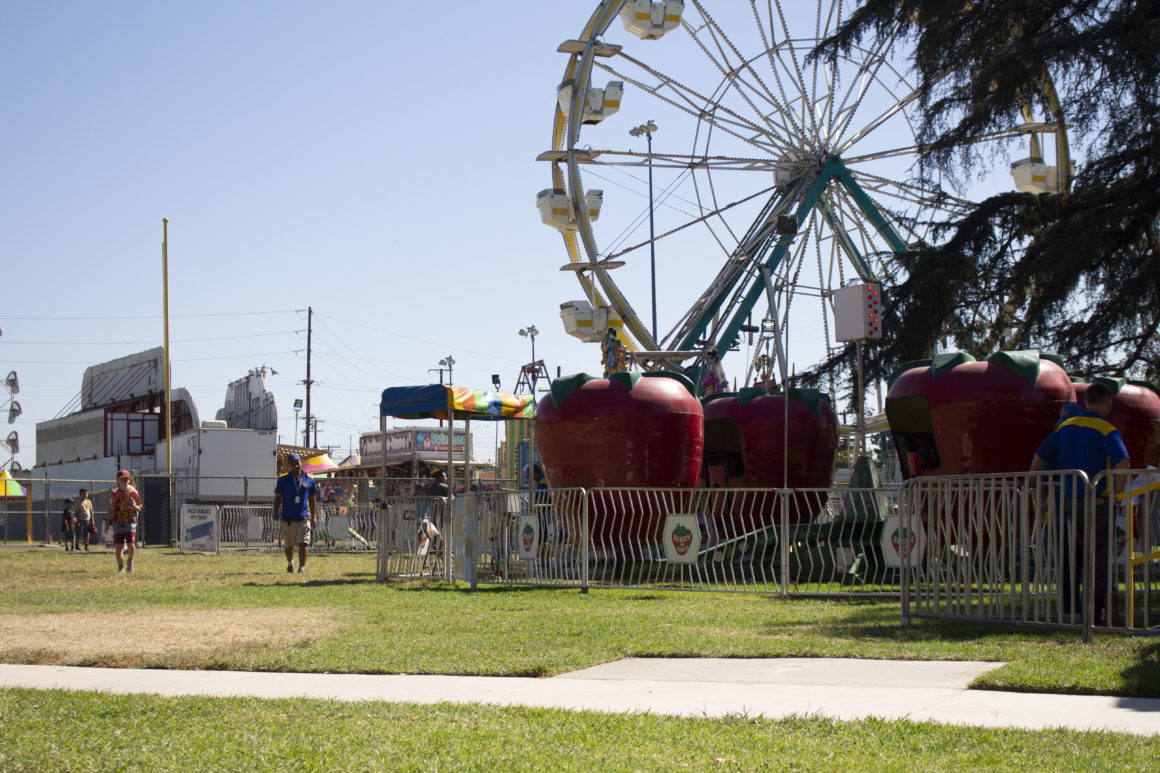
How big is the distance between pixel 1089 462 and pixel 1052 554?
73cm

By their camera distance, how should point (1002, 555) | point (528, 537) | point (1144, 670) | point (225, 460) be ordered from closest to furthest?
1. point (1144, 670)
2. point (1002, 555)
3. point (528, 537)
4. point (225, 460)

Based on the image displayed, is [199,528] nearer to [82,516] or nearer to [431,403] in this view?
[82,516]

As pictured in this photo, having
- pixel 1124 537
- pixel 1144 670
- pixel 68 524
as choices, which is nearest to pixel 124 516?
pixel 1124 537

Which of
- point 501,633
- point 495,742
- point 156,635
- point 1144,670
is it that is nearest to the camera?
point 495,742

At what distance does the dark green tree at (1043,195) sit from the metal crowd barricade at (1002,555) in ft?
15.8

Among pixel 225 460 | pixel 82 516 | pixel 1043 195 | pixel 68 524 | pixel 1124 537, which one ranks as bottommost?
pixel 68 524

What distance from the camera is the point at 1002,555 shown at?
25.8ft

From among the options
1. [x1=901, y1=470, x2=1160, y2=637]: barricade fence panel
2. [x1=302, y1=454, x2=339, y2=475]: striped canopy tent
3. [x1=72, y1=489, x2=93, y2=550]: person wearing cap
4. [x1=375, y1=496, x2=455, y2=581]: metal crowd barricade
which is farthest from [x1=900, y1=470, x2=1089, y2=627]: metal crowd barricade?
[x1=302, y1=454, x2=339, y2=475]: striped canopy tent

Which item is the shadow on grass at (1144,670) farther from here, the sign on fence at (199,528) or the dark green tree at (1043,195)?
the sign on fence at (199,528)

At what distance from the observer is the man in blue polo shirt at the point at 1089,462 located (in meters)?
7.53

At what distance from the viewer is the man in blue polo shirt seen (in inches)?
296

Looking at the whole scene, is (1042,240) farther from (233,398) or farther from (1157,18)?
(233,398)

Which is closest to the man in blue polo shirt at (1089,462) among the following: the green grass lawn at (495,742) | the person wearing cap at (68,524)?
the green grass lawn at (495,742)

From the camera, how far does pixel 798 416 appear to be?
1731 centimetres
